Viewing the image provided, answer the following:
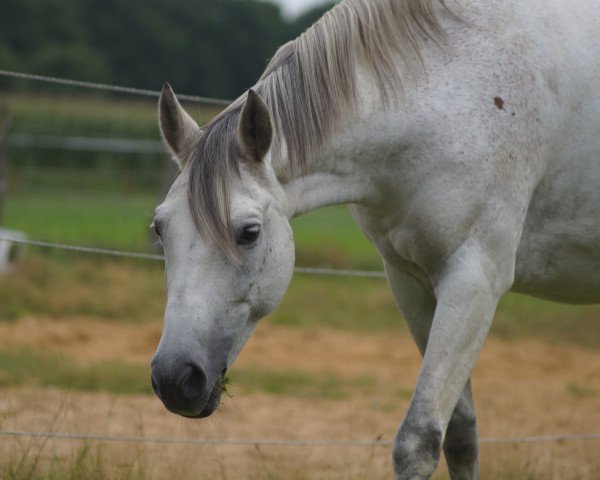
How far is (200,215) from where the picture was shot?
295 cm

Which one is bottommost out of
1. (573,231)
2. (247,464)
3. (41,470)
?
(247,464)

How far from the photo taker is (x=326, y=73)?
10.9ft

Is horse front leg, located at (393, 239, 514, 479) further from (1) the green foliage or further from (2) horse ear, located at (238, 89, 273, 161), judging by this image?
(1) the green foliage

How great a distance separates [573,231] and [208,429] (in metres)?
2.82

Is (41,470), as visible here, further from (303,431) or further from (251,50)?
(251,50)

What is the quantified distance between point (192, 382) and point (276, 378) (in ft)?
15.2

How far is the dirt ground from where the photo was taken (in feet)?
14.4

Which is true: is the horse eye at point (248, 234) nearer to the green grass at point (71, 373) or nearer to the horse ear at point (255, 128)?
the horse ear at point (255, 128)

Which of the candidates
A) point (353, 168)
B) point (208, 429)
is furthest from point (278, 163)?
point (208, 429)

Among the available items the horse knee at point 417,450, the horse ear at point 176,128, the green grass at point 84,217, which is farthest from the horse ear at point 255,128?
the green grass at point 84,217

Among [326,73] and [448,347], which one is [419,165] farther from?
[448,347]

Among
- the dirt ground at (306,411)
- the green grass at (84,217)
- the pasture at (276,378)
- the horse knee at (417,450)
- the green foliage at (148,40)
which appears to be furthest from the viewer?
the green foliage at (148,40)

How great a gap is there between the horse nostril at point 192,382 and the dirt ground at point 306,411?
1.49 feet

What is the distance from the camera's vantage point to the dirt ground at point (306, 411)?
4391 millimetres
